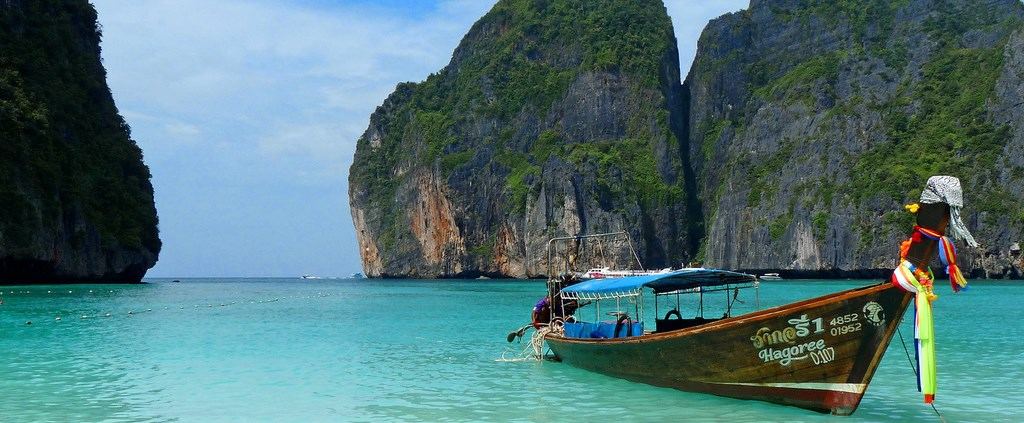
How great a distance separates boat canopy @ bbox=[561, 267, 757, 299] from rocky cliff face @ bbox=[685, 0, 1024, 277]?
237 feet

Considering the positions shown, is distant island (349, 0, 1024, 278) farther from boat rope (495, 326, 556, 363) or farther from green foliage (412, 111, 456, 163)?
boat rope (495, 326, 556, 363)

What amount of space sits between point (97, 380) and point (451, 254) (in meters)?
105

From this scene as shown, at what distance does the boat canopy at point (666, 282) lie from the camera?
604 inches

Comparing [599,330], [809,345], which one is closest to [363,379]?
[599,330]

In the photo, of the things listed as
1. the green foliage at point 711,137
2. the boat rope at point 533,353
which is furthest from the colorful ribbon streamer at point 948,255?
the green foliage at point 711,137

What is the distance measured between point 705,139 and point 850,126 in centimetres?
3032

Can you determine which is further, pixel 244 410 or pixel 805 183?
pixel 805 183

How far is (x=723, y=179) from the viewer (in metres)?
121

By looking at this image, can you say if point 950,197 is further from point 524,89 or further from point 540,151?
point 524,89

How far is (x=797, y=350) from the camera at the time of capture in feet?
39.0

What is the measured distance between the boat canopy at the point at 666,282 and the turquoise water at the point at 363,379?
1685 mm

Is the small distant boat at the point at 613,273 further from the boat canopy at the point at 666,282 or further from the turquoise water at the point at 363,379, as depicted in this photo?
the turquoise water at the point at 363,379

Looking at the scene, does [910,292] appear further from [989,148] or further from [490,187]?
[490,187]

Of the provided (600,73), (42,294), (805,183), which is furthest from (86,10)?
(805,183)
